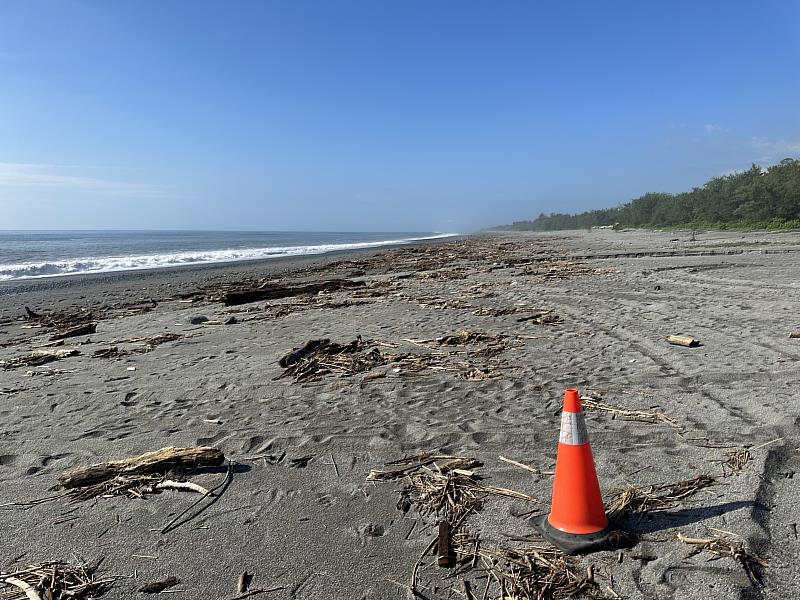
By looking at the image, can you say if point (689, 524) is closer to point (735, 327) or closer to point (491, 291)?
point (735, 327)

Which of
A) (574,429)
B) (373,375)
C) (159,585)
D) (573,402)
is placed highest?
(573,402)

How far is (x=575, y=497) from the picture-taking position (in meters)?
2.21

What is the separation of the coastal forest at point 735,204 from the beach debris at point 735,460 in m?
35.4

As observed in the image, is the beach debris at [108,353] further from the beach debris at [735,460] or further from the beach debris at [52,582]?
the beach debris at [735,460]

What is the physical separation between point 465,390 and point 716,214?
46820 millimetres

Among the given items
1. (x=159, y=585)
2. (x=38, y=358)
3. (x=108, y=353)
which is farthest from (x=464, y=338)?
(x=38, y=358)

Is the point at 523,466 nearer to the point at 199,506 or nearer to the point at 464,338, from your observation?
the point at 199,506

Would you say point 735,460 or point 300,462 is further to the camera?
point 300,462

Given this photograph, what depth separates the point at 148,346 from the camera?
691 cm

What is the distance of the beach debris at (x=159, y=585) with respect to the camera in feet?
6.63

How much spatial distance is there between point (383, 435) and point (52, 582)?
2.04 meters

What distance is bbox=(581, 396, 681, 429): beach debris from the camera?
11.1ft

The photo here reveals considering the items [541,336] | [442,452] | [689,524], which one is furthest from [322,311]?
[689,524]

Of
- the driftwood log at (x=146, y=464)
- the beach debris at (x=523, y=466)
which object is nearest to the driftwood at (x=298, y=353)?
the driftwood log at (x=146, y=464)
